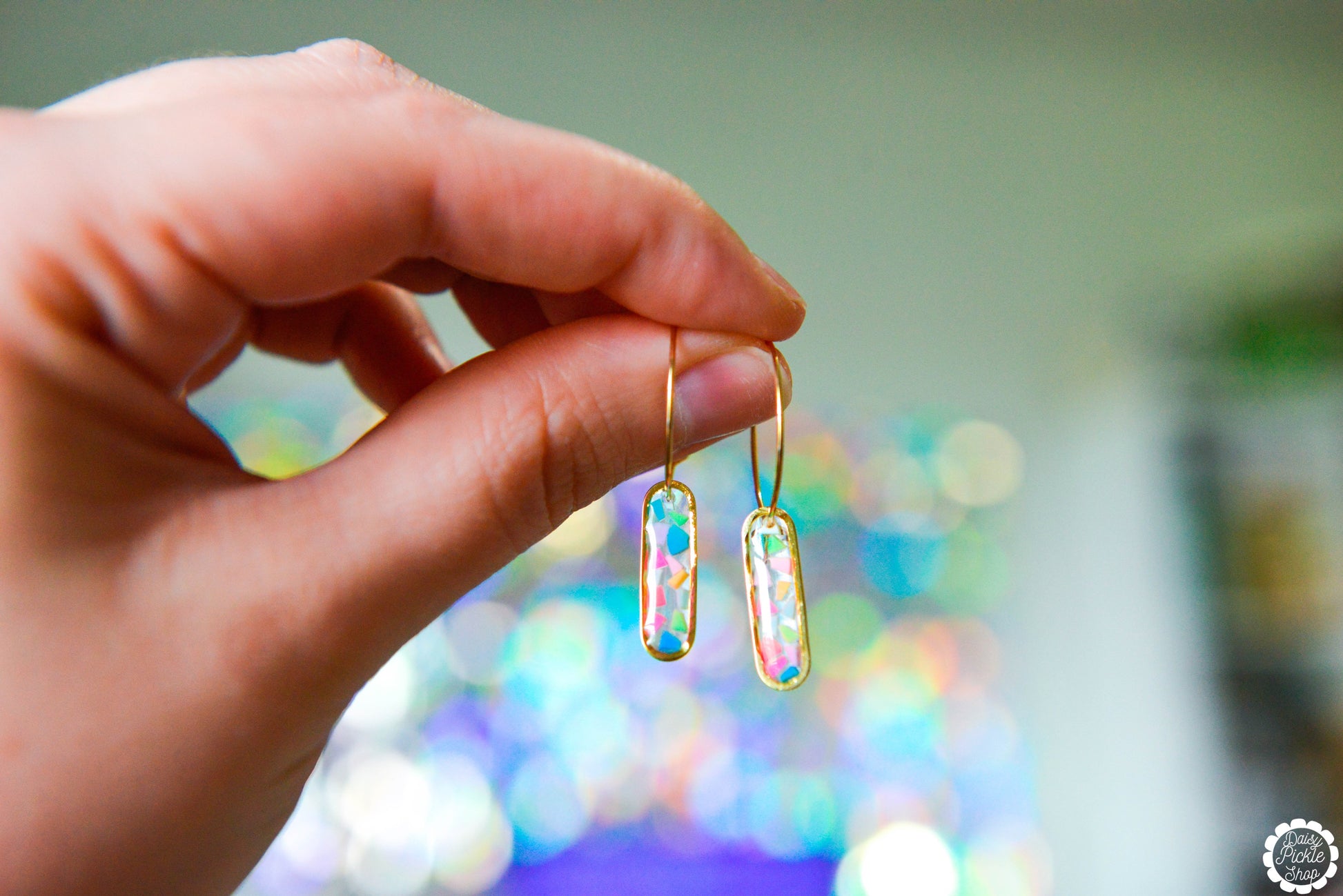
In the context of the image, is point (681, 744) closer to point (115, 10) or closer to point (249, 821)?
point (249, 821)

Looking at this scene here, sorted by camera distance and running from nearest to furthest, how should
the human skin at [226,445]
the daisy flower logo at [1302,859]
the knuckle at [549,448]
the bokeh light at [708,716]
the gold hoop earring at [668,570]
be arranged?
the human skin at [226,445], the knuckle at [549,448], the gold hoop earring at [668,570], the daisy flower logo at [1302,859], the bokeh light at [708,716]

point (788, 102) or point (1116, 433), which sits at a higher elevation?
point (788, 102)

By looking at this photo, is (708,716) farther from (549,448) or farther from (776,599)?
(549,448)

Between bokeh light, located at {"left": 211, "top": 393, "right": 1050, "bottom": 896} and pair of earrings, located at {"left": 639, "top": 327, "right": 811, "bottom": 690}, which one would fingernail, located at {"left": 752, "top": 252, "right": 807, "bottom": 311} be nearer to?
pair of earrings, located at {"left": 639, "top": 327, "right": 811, "bottom": 690}

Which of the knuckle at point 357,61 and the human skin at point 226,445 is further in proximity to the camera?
the knuckle at point 357,61

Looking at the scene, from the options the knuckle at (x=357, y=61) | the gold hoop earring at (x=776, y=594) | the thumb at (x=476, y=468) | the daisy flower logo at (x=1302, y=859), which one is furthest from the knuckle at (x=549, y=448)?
the daisy flower logo at (x=1302, y=859)

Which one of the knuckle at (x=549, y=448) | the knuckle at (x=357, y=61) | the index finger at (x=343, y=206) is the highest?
the knuckle at (x=357, y=61)

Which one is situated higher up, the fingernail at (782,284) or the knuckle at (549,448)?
the fingernail at (782,284)

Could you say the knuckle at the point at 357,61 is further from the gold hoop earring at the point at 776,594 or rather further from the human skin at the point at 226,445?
the gold hoop earring at the point at 776,594

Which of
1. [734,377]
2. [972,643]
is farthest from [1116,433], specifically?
[734,377]
